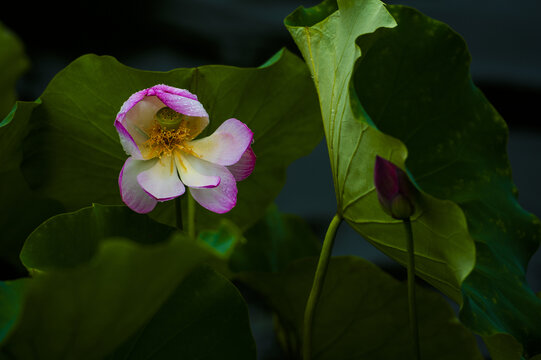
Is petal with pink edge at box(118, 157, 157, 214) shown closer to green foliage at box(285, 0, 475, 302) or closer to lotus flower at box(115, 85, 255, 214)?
lotus flower at box(115, 85, 255, 214)

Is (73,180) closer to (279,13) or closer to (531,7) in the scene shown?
(279,13)

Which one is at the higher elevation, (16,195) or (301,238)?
(16,195)

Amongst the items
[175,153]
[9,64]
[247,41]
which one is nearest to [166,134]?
[175,153]

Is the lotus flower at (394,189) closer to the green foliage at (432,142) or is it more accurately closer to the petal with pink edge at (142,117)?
the green foliage at (432,142)

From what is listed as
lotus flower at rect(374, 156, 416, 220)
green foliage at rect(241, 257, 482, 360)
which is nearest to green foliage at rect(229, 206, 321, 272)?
green foliage at rect(241, 257, 482, 360)

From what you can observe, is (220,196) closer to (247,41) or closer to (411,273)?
(411,273)

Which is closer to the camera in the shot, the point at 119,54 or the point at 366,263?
the point at 366,263

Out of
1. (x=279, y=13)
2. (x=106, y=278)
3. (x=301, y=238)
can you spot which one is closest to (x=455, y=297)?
(x=106, y=278)
